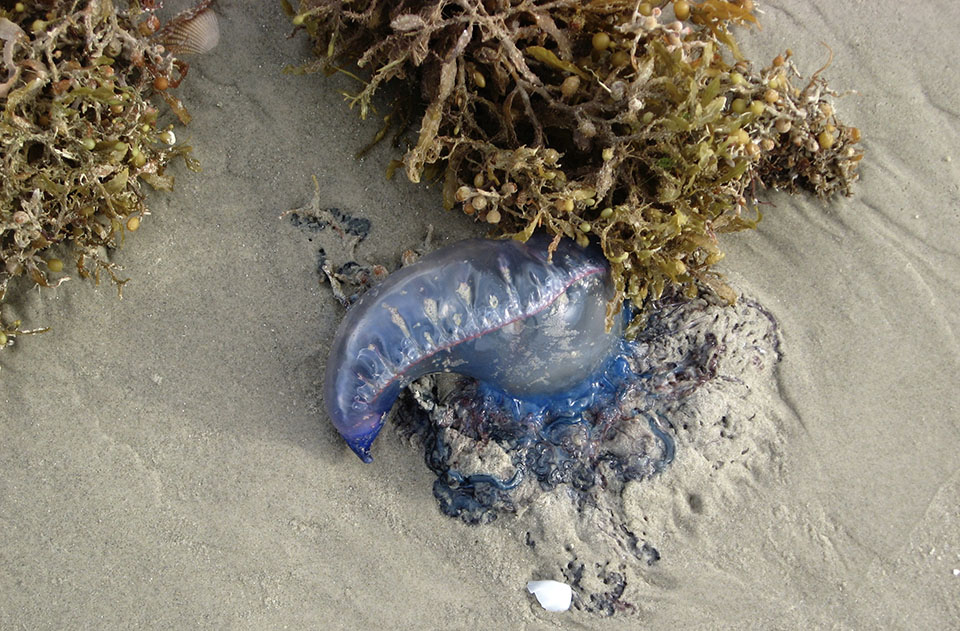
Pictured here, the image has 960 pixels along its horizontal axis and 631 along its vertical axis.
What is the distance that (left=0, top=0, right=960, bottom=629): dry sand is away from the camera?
8.75 feet

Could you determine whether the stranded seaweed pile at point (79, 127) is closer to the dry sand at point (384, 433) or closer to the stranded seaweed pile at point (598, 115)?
the dry sand at point (384, 433)

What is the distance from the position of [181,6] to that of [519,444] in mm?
2024

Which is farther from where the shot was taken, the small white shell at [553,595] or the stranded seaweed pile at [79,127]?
the small white shell at [553,595]

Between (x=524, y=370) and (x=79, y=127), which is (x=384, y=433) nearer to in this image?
(x=524, y=370)

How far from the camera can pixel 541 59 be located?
2477mm

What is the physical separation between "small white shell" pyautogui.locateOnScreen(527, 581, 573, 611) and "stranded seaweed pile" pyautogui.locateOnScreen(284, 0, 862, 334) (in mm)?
1002

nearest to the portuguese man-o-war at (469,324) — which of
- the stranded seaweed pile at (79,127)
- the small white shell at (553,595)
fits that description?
the small white shell at (553,595)

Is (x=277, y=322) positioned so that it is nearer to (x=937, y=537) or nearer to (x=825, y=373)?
(x=825, y=373)

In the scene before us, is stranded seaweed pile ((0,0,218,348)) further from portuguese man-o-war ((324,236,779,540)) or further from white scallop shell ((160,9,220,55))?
portuguese man-o-war ((324,236,779,540))

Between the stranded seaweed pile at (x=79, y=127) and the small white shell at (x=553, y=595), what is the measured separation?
182cm

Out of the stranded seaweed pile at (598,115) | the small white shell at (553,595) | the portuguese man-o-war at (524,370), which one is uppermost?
the stranded seaweed pile at (598,115)

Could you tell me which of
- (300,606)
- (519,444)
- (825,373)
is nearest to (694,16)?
(825,373)

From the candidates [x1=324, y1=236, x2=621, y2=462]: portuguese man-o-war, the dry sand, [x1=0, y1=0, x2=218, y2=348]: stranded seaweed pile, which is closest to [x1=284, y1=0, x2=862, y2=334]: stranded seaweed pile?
[x1=324, y1=236, x2=621, y2=462]: portuguese man-o-war

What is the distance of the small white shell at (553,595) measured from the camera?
2629 mm
